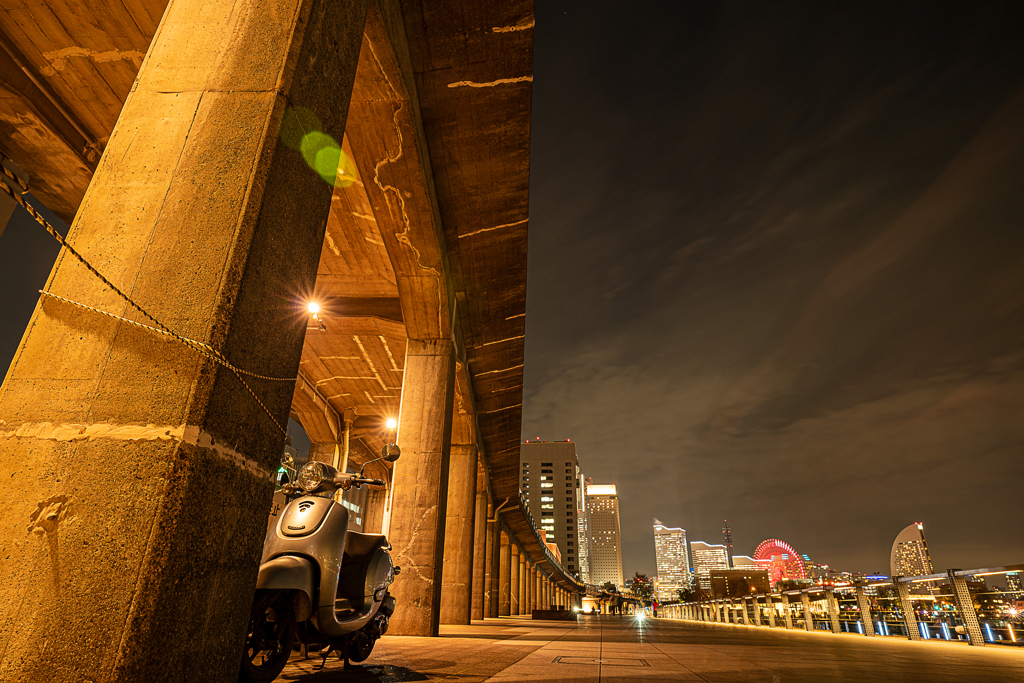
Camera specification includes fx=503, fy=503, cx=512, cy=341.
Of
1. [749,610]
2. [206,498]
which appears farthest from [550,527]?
[206,498]

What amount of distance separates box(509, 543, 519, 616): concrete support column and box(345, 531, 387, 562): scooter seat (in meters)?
29.0

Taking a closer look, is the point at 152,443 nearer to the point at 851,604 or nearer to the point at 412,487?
the point at 412,487

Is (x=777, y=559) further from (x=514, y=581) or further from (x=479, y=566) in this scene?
(x=479, y=566)

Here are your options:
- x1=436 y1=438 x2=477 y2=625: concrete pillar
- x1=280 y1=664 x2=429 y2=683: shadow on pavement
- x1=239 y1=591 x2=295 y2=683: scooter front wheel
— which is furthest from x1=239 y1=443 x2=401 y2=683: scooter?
x1=436 y1=438 x2=477 y2=625: concrete pillar

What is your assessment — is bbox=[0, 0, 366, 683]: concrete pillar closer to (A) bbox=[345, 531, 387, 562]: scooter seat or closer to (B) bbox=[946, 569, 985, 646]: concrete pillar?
(A) bbox=[345, 531, 387, 562]: scooter seat

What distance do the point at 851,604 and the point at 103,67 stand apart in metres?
16.2

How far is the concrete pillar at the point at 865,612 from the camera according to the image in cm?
957

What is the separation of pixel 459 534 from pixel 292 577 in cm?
1140

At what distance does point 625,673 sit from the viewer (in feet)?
11.8

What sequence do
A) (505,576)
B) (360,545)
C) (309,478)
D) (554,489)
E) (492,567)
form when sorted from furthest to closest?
(554,489) < (505,576) < (492,567) < (360,545) < (309,478)

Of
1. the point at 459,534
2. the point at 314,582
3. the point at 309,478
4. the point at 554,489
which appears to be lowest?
the point at 314,582

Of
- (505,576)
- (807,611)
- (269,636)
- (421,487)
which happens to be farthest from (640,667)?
(505,576)

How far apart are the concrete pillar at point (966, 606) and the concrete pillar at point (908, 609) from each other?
3.12ft

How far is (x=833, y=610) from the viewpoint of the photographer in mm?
10867
